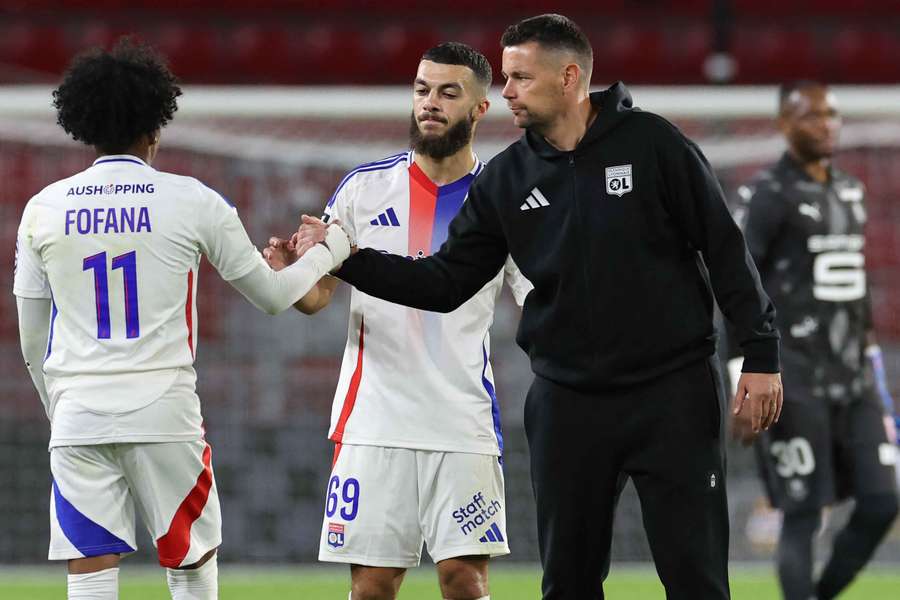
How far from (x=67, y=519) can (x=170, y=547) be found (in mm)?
284

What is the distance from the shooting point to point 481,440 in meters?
4.23

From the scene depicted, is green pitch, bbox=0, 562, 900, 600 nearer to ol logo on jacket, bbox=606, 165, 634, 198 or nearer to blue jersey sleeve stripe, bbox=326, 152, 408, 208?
blue jersey sleeve stripe, bbox=326, 152, 408, 208

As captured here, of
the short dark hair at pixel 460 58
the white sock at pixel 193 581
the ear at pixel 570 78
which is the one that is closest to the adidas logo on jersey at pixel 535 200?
the ear at pixel 570 78

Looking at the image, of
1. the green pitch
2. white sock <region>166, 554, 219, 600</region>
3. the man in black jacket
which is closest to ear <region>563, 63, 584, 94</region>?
the man in black jacket

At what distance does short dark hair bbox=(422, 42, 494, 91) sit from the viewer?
432cm

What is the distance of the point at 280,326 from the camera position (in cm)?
762

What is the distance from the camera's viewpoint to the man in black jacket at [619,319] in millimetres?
3611

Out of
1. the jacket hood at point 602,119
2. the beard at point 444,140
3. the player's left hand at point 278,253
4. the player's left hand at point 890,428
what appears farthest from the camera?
the player's left hand at point 890,428

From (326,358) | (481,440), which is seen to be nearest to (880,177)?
(326,358)

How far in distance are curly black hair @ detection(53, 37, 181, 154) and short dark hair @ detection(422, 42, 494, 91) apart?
891 millimetres

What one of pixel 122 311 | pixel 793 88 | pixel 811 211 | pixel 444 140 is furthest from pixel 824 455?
pixel 122 311

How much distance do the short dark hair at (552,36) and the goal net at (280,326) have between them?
357 centimetres

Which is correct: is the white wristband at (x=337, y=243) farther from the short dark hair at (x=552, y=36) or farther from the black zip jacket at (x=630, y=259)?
the short dark hair at (x=552, y=36)

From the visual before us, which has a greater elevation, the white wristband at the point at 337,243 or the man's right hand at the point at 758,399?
the white wristband at the point at 337,243
